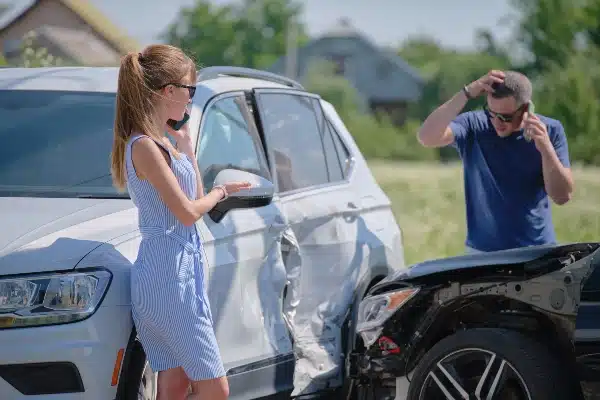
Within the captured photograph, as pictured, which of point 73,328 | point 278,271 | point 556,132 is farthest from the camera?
point 556,132

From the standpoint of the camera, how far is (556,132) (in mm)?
7090

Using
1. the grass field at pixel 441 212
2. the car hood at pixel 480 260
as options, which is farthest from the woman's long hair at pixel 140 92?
the grass field at pixel 441 212

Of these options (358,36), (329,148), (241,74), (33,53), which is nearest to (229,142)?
(241,74)

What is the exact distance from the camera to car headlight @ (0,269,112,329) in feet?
14.6

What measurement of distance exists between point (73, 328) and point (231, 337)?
1.07 metres

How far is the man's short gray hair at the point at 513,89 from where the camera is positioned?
687 centimetres

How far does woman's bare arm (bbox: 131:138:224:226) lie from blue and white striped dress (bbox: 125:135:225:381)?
0.04 meters

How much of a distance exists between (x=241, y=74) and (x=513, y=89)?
147cm

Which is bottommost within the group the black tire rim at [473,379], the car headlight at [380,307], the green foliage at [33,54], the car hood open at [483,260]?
the black tire rim at [473,379]

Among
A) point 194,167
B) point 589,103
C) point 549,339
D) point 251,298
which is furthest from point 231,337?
point 589,103

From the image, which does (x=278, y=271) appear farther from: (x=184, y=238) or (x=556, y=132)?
(x=556, y=132)

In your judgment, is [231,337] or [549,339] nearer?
[549,339]

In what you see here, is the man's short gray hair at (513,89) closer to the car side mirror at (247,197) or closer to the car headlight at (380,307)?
the car headlight at (380,307)

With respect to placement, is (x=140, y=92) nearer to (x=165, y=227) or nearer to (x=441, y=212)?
(x=165, y=227)
